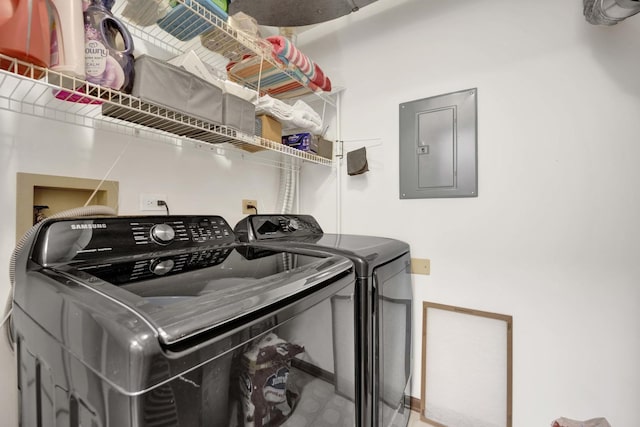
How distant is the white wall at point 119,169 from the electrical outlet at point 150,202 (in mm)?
22

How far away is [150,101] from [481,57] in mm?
1625

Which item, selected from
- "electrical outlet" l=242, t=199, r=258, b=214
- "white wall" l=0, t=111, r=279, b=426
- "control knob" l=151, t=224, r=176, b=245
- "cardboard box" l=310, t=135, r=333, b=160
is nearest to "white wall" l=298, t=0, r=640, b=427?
"cardboard box" l=310, t=135, r=333, b=160

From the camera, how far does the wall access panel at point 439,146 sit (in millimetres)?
1552

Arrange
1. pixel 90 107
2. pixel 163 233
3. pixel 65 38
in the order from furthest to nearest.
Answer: pixel 90 107 < pixel 163 233 < pixel 65 38

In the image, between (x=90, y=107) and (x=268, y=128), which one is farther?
(x=268, y=128)

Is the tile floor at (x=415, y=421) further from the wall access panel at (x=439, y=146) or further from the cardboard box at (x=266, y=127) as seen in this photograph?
the cardboard box at (x=266, y=127)

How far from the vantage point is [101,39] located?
2.74ft

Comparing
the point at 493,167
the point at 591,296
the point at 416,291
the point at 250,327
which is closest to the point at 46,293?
the point at 250,327

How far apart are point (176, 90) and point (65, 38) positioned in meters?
0.30

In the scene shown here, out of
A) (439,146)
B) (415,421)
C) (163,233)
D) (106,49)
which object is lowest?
(415,421)

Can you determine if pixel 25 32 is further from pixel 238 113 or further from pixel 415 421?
pixel 415 421

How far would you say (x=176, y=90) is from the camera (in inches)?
39.2

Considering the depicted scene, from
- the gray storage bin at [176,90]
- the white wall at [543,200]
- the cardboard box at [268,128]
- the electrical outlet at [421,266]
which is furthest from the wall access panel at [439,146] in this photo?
the gray storage bin at [176,90]

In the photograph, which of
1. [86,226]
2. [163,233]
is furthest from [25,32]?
[163,233]
